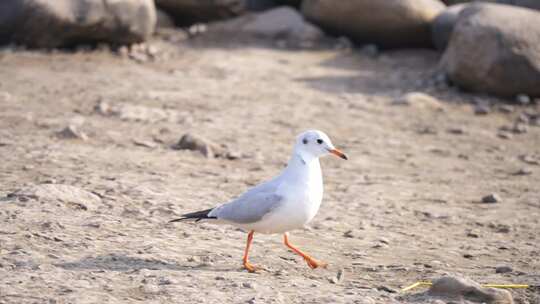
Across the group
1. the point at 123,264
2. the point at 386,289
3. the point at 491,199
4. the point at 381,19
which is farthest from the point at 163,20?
the point at 386,289

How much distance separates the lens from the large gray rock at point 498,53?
40.5 ft

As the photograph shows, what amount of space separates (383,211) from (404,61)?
6.41 metres

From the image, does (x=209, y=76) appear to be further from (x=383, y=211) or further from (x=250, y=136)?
(x=383, y=211)

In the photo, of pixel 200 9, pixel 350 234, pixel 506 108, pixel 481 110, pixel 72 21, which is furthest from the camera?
pixel 200 9

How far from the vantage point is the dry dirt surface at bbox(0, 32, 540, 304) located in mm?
6023

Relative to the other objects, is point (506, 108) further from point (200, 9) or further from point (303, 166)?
point (303, 166)

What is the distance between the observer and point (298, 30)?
1491 cm

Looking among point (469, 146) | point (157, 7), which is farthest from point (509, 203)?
point (157, 7)

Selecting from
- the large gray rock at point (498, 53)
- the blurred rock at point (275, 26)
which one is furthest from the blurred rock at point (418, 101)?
the blurred rock at point (275, 26)

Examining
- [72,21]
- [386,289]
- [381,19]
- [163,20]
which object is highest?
[381,19]

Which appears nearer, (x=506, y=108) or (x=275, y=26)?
(x=506, y=108)

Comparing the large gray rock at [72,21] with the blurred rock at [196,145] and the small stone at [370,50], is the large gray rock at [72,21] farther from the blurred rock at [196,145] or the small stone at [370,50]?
the blurred rock at [196,145]

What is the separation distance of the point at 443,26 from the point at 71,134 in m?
6.65

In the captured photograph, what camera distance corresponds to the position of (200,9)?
1528cm
